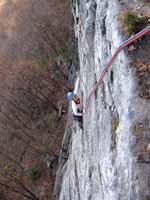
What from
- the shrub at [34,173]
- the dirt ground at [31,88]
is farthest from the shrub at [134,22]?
the shrub at [34,173]

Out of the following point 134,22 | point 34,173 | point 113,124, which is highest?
point 134,22

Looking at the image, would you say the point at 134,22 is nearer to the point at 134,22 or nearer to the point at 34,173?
the point at 134,22

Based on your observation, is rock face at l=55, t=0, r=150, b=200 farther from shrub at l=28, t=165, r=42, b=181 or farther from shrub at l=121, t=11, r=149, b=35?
shrub at l=28, t=165, r=42, b=181

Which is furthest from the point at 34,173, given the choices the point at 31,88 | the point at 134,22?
the point at 134,22

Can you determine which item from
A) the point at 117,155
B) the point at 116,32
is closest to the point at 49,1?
the point at 116,32

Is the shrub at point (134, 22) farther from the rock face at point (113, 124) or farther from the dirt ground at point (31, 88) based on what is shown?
the dirt ground at point (31, 88)

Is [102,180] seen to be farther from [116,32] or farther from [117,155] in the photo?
[116,32]
